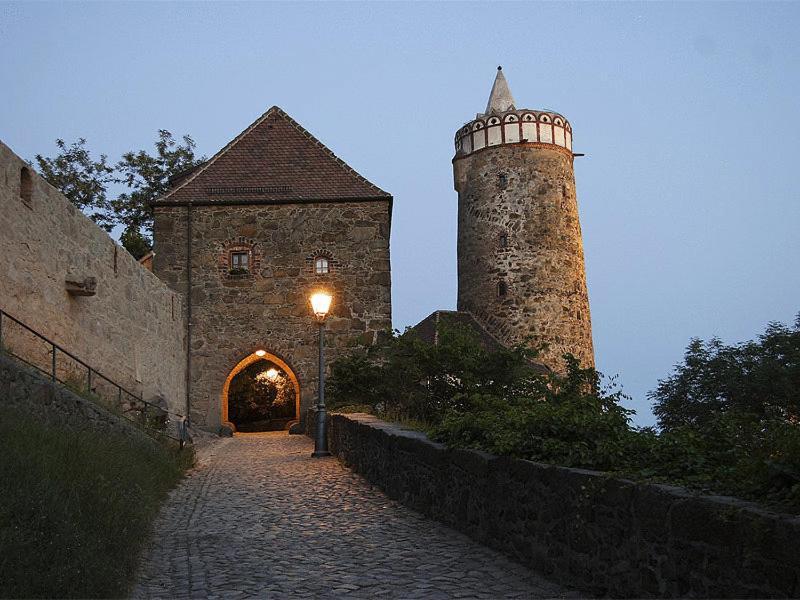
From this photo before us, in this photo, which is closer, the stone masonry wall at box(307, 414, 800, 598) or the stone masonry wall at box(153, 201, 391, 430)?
the stone masonry wall at box(307, 414, 800, 598)

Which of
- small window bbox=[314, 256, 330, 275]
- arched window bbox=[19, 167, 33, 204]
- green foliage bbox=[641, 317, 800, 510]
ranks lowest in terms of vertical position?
green foliage bbox=[641, 317, 800, 510]

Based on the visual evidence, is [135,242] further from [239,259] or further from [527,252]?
[527,252]

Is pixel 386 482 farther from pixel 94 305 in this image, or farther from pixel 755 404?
pixel 755 404

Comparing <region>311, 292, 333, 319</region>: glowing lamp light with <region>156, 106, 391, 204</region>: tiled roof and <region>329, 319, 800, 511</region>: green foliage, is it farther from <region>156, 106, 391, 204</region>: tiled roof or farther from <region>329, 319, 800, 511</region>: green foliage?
<region>156, 106, 391, 204</region>: tiled roof

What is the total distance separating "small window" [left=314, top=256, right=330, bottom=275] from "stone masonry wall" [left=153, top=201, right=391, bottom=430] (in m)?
0.12

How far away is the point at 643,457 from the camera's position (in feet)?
17.8

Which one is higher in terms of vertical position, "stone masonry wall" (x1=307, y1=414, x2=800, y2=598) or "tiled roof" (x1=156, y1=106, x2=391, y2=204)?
"tiled roof" (x1=156, y1=106, x2=391, y2=204)

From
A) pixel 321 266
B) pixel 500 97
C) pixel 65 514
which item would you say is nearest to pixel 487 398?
pixel 65 514

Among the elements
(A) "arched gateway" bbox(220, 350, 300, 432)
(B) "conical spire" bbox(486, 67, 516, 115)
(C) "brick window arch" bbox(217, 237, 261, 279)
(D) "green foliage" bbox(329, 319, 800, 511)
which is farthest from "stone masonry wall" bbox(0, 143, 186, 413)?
(B) "conical spire" bbox(486, 67, 516, 115)

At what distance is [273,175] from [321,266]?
10.3 feet

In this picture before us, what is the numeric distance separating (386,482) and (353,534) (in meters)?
2.31

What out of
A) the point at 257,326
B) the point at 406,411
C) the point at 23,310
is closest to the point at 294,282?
the point at 257,326

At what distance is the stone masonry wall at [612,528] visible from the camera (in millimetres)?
3592

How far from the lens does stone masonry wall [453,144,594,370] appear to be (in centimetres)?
3462
